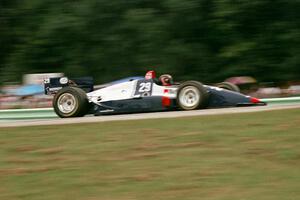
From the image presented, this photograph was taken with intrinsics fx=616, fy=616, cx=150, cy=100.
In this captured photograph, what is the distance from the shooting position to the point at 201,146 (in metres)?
7.74

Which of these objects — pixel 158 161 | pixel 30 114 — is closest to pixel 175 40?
pixel 30 114

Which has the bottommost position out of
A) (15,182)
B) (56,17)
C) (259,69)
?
(15,182)

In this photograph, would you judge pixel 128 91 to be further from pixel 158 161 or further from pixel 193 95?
pixel 158 161

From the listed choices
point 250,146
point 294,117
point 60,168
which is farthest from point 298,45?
point 60,168

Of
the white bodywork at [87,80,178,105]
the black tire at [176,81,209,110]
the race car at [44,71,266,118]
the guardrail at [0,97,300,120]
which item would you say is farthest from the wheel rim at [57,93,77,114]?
the black tire at [176,81,209,110]

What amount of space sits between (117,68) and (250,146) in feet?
38.6

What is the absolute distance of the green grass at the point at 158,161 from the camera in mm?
5988

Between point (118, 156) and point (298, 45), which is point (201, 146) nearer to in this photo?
point (118, 156)

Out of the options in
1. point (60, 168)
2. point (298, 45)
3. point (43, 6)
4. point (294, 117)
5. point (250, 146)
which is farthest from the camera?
point (43, 6)

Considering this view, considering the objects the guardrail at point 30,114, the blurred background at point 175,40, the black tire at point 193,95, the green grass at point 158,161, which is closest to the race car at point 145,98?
the black tire at point 193,95

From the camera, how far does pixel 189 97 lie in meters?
12.0

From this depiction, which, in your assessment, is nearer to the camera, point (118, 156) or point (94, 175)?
point (94, 175)

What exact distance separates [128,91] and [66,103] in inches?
54.7

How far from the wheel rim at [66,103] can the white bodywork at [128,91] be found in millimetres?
377
